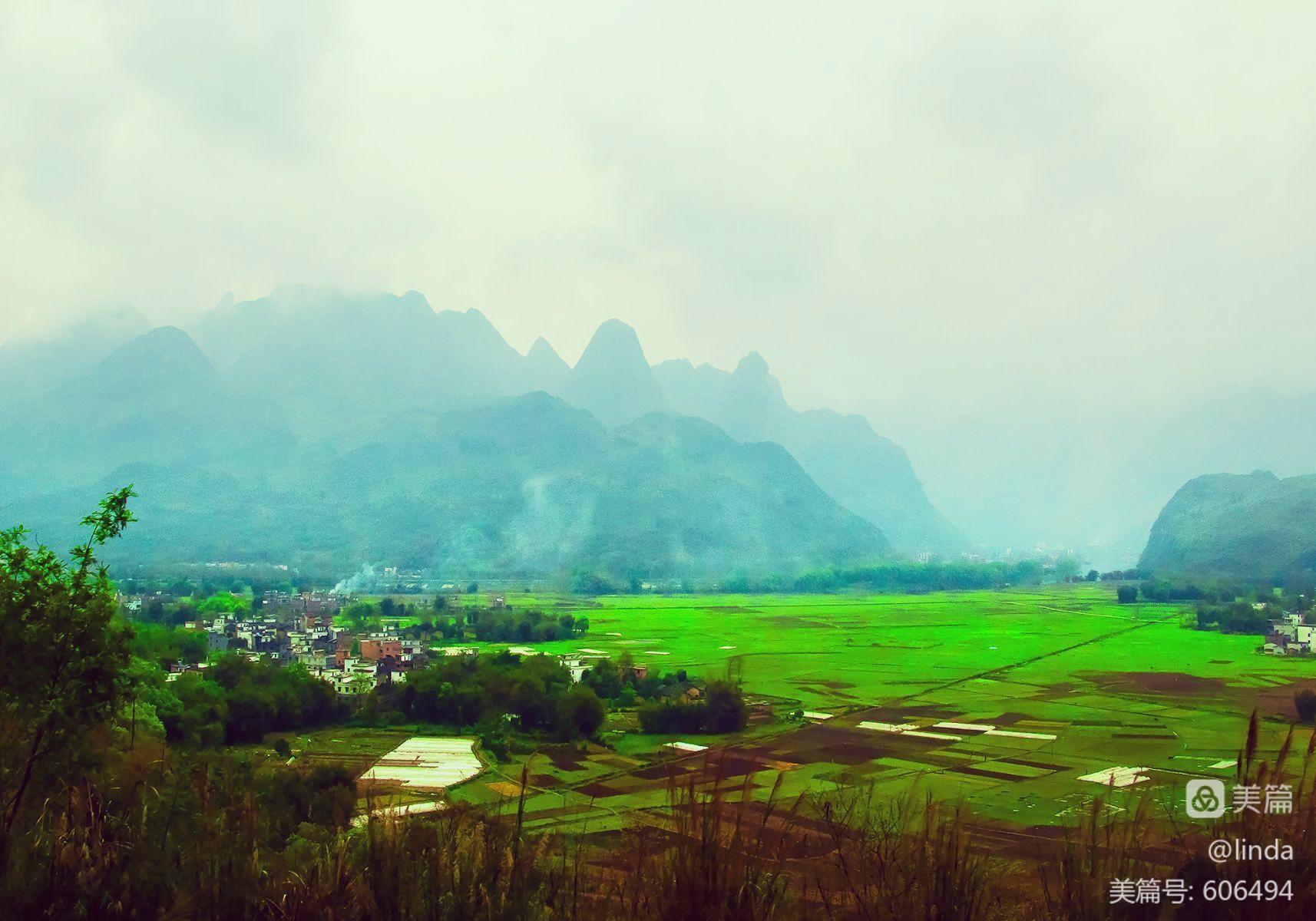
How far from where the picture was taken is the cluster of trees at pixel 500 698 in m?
24.1

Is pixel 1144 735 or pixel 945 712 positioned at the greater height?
pixel 1144 735

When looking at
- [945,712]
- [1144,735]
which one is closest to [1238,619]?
[945,712]

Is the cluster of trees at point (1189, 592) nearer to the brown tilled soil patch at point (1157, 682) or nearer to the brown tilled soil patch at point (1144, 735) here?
the brown tilled soil patch at point (1157, 682)

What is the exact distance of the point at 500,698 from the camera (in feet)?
85.6

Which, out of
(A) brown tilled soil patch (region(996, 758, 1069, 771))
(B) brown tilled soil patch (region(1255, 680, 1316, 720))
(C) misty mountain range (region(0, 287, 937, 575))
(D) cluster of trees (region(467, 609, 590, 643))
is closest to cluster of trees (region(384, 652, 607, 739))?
(A) brown tilled soil patch (region(996, 758, 1069, 771))

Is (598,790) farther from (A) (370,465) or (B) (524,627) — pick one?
(A) (370,465)

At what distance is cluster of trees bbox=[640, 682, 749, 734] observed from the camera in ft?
79.4

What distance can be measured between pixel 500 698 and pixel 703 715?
5.86m

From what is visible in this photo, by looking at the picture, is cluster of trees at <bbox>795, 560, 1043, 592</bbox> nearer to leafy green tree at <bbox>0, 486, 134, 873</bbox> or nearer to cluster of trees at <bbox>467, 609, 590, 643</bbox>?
cluster of trees at <bbox>467, 609, 590, 643</bbox>

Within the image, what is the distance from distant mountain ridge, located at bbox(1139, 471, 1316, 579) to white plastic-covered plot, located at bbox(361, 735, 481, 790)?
248ft

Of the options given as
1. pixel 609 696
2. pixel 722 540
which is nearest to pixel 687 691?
pixel 609 696

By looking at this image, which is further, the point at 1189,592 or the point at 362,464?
the point at 362,464

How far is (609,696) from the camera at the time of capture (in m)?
28.9

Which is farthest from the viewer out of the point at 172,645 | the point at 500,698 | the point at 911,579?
the point at 911,579
